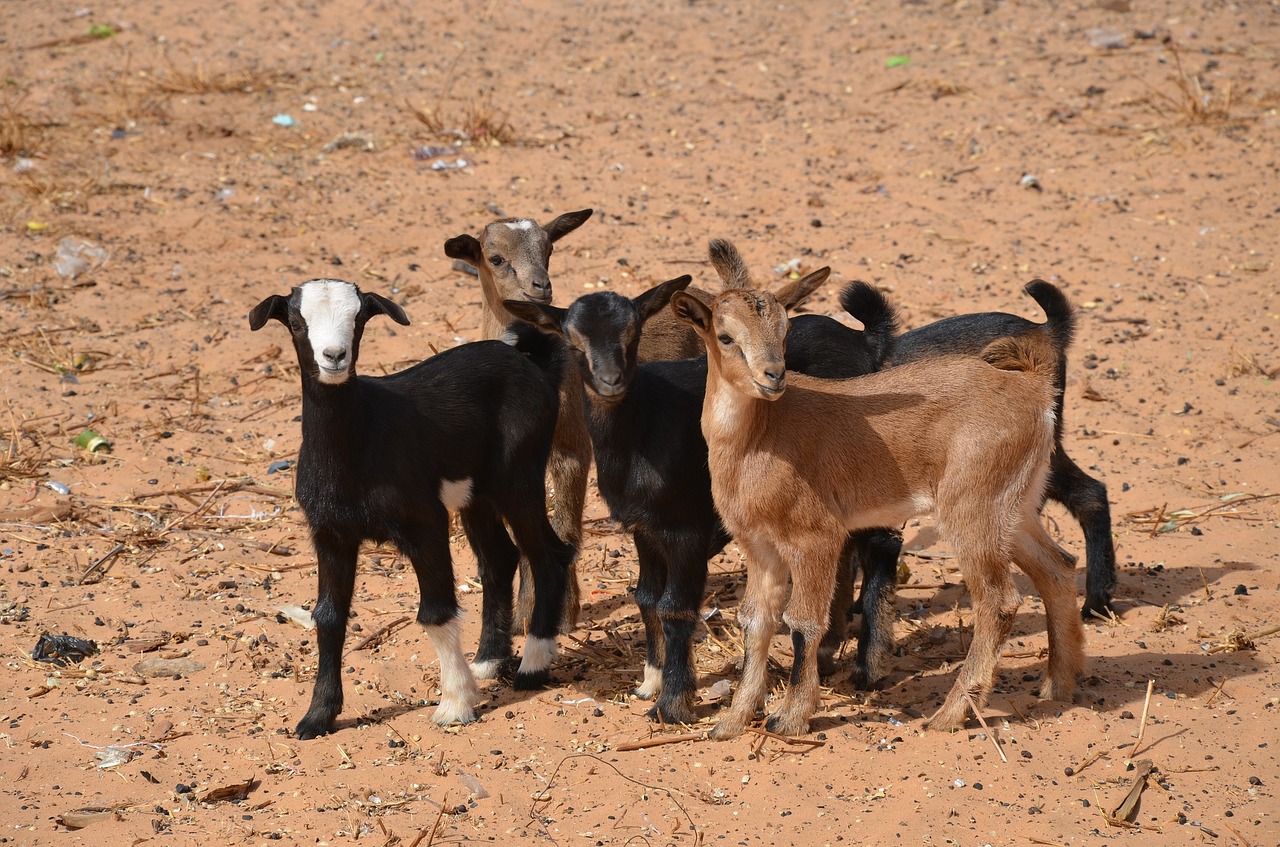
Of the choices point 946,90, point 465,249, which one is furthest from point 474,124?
point 465,249

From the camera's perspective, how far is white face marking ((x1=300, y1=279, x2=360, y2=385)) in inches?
222

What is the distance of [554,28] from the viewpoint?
51.7 ft

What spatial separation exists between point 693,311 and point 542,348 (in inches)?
61.1

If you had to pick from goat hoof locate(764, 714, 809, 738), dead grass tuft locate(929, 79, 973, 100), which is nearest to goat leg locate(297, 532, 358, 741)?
goat hoof locate(764, 714, 809, 738)

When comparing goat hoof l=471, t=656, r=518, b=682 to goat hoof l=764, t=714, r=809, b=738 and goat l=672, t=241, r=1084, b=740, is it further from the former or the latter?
goat hoof l=764, t=714, r=809, b=738

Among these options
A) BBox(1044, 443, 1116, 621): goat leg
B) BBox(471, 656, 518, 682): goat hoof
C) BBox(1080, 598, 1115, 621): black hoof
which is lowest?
BBox(471, 656, 518, 682): goat hoof

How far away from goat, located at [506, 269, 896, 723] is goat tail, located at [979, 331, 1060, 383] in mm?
1098

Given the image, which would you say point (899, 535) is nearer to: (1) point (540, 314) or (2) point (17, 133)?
(1) point (540, 314)

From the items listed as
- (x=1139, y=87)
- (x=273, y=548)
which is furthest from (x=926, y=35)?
(x=273, y=548)

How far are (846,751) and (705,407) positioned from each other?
1633mm

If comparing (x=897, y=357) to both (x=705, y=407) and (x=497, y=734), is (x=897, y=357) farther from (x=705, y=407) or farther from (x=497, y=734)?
(x=497, y=734)

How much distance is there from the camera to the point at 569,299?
10555 millimetres

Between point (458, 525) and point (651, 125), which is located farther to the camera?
point (651, 125)

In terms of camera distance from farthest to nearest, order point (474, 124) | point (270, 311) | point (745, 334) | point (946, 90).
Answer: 1. point (946, 90)
2. point (474, 124)
3. point (270, 311)
4. point (745, 334)
